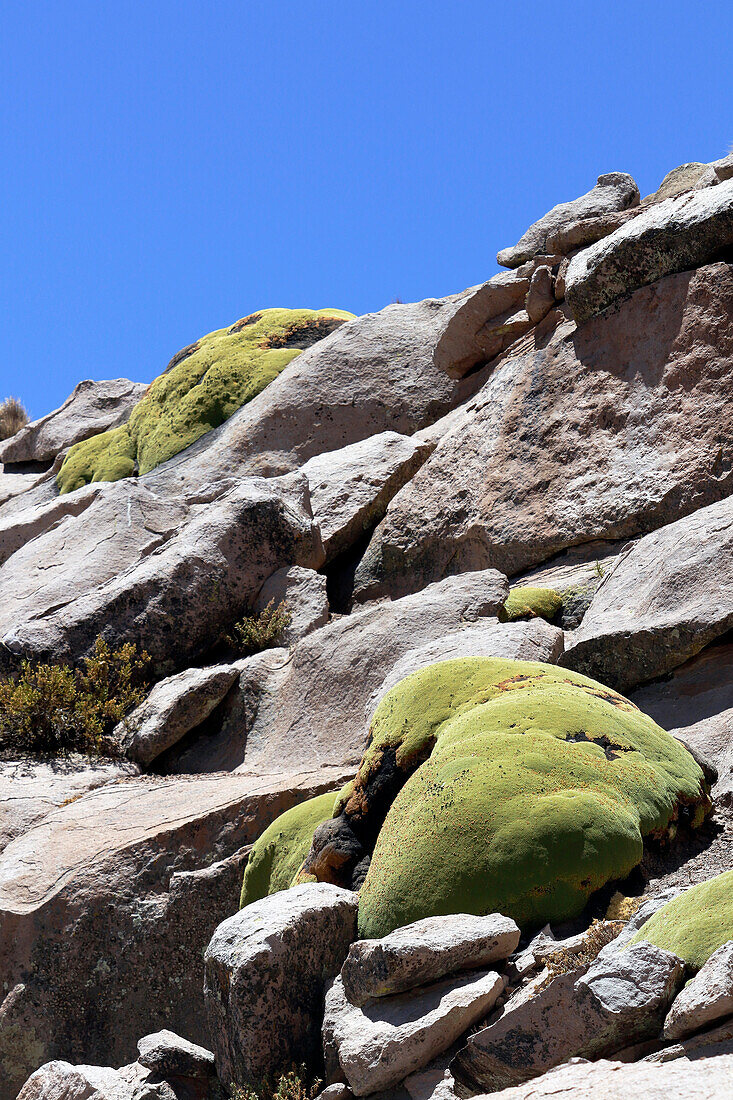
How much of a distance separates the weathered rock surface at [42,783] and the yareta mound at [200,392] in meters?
12.4

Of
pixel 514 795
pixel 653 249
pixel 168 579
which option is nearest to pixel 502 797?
pixel 514 795

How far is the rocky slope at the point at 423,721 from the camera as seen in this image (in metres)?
6.07

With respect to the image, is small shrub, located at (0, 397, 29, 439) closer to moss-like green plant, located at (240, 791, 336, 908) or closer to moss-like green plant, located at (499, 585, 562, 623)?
moss-like green plant, located at (499, 585, 562, 623)

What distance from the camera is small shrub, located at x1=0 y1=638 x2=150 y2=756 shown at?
45.6 feet

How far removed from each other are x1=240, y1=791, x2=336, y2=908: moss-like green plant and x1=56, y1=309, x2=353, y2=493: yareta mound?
16.4 metres

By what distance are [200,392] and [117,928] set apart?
1778 cm

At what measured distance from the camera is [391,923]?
6.93 m

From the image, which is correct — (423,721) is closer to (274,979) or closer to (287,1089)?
(274,979)

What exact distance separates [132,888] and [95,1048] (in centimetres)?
147

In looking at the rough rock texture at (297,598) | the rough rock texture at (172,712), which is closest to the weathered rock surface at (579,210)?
the rough rock texture at (297,598)

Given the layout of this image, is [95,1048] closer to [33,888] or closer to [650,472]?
[33,888]

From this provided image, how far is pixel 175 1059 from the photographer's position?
7.18m

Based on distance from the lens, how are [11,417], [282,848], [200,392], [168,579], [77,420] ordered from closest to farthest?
[282,848]
[168,579]
[200,392]
[77,420]
[11,417]

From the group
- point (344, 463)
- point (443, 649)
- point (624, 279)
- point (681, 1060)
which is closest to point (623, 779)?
→ point (681, 1060)
